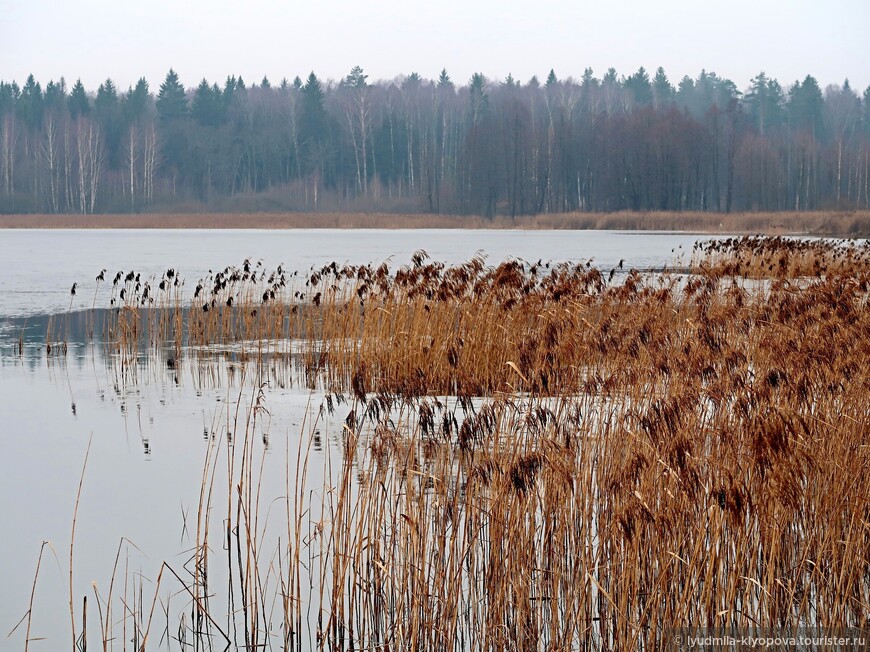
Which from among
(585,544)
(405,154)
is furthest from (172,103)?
(585,544)

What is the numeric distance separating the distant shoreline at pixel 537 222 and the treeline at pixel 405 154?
1111 cm

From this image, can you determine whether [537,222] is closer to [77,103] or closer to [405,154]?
[405,154]

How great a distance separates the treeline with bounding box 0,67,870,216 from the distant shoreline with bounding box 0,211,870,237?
11109mm

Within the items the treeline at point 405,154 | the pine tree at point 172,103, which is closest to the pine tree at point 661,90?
the treeline at point 405,154

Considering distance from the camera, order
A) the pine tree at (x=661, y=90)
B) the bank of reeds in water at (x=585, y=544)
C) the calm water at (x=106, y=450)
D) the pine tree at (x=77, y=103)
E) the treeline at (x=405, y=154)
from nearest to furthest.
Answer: the bank of reeds in water at (x=585, y=544)
the calm water at (x=106, y=450)
the treeline at (x=405, y=154)
the pine tree at (x=77, y=103)
the pine tree at (x=661, y=90)

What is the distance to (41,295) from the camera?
14.9m

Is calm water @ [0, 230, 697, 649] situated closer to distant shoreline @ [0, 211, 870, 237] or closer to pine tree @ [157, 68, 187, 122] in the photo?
distant shoreline @ [0, 211, 870, 237]

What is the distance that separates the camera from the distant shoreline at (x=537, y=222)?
3822cm

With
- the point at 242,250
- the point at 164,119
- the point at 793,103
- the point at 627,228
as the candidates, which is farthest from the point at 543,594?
the point at 793,103

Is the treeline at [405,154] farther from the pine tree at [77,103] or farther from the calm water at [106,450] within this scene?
the calm water at [106,450]

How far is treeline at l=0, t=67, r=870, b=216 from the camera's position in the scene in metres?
63.0

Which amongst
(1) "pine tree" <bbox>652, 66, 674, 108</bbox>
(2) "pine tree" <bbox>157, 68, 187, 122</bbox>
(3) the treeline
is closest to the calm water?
(3) the treeline

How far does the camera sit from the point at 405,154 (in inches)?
2889

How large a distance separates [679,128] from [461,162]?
14340 mm
